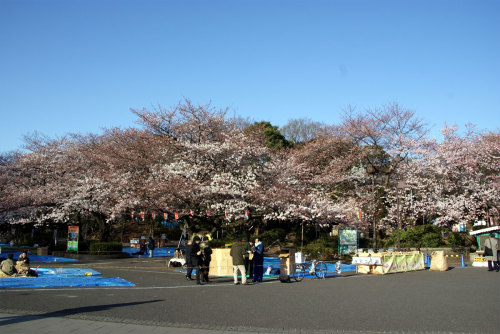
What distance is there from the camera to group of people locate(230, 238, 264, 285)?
15914 millimetres

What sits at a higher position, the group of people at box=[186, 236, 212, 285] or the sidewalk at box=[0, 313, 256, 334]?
the group of people at box=[186, 236, 212, 285]

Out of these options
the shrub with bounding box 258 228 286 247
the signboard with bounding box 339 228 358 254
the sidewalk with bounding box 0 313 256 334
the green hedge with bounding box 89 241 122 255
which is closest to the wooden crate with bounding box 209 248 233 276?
the sidewalk with bounding box 0 313 256 334

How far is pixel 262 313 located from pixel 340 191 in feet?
96.5

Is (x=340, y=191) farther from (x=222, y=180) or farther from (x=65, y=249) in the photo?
(x=65, y=249)

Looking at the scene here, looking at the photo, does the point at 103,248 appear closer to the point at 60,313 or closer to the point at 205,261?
the point at 205,261

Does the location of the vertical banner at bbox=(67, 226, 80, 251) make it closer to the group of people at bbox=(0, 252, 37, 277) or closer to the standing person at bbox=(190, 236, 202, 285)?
the group of people at bbox=(0, 252, 37, 277)

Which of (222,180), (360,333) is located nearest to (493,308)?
(360,333)

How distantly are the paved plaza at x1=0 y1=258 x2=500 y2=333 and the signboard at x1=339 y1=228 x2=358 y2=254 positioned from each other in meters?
11.4

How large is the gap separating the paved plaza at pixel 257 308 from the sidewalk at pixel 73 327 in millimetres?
17

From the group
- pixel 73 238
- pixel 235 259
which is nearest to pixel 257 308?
pixel 235 259

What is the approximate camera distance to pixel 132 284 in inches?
603

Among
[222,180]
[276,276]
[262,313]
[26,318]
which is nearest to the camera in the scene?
[26,318]

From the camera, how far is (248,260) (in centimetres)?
1759

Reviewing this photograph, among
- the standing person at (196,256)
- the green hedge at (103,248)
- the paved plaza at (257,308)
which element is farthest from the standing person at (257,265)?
the green hedge at (103,248)
